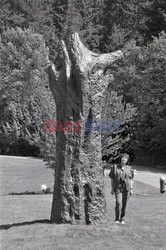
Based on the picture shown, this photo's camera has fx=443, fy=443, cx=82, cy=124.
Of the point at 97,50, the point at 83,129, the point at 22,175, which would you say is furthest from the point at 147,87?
the point at 83,129

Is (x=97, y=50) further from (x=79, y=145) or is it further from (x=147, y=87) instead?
(x=79, y=145)

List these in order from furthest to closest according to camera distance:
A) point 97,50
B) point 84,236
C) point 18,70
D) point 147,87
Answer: point 97,50, point 18,70, point 147,87, point 84,236

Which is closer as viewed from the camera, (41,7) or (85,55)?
(85,55)

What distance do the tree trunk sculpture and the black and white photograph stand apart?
0.06 ft

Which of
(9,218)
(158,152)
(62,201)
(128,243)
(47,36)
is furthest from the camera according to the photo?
(47,36)

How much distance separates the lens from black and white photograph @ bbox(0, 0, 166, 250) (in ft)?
28.3

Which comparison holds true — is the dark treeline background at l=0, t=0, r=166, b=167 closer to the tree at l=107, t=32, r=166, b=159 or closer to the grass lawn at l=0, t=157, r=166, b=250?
the tree at l=107, t=32, r=166, b=159

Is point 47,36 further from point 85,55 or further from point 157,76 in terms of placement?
point 85,55

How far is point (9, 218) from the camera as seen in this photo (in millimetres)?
10828

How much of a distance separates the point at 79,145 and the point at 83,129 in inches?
12.7

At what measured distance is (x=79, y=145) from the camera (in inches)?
342

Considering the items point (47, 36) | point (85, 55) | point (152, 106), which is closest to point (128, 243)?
point (85, 55)

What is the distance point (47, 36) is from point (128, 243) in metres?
38.4

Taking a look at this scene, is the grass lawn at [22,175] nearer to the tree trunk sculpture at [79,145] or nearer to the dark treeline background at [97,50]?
the dark treeline background at [97,50]
